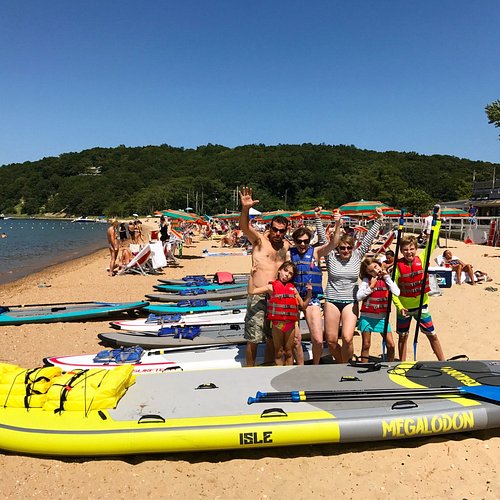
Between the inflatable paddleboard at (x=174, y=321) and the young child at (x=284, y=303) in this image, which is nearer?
the young child at (x=284, y=303)

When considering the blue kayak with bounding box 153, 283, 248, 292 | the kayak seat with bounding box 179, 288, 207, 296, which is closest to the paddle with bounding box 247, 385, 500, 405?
the kayak seat with bounding box 179, 288, 207, 296

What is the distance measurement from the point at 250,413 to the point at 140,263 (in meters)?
11.3

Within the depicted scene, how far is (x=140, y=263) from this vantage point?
14.1 m

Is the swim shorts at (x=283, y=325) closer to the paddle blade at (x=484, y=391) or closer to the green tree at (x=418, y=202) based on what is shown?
the paddle blade at (x=484, y=391)

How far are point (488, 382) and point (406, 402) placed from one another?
1.04m

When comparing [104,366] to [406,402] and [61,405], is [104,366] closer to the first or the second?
[61,405]

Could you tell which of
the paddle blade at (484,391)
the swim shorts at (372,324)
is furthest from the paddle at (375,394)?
the swim shorts at (372,324)

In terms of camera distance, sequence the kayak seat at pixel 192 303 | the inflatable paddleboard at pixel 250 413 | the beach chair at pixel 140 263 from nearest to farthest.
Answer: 1. the inflatable paddleboard at pixel 250 413
2. the kayak seat at pixel 192 303
3. the beach chair at pixel 140 263

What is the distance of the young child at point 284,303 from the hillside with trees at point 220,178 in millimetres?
50151

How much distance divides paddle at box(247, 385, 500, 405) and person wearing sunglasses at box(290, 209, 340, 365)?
3.05ft

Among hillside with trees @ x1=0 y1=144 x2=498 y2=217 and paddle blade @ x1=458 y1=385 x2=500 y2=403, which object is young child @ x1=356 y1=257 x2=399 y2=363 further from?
hillside with trees @ x1=0 y1=144 x2=498 y2=217

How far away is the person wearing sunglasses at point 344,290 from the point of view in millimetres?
4547

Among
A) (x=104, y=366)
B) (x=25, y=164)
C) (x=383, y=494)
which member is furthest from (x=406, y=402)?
(x=25, y=164)

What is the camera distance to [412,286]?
4.93 meters
